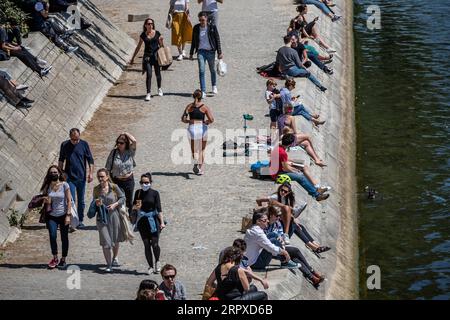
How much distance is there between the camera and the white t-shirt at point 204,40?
105 feet

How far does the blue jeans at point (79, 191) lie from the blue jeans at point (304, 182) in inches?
173

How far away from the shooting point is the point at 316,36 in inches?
1582

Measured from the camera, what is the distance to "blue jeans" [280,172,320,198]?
27281 millimetres

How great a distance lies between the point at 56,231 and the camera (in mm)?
22812

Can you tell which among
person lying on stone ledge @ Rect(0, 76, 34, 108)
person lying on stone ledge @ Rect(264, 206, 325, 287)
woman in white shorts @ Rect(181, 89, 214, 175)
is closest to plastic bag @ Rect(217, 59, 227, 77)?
woman in white shorts @ Rect(181, 89, 214, 175)

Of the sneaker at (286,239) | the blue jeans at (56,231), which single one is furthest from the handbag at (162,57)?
the blue jeans at (56,231)

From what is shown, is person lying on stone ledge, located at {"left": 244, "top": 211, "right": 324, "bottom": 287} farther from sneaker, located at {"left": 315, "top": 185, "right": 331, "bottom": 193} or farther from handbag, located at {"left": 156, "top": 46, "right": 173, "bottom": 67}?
handbag, located at {"left": 156, "top": 46, "right": 173, "bottom": 67}

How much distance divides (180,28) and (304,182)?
32.3 ft

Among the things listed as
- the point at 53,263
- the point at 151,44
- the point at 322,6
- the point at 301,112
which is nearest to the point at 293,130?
the point at 301,112

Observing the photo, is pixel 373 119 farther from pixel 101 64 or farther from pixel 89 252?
pixel 89 252

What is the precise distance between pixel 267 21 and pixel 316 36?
7.10ft

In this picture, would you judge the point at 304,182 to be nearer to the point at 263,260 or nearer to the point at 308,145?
the point at 308,145

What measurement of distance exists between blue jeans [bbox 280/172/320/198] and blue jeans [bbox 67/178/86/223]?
173 inches
